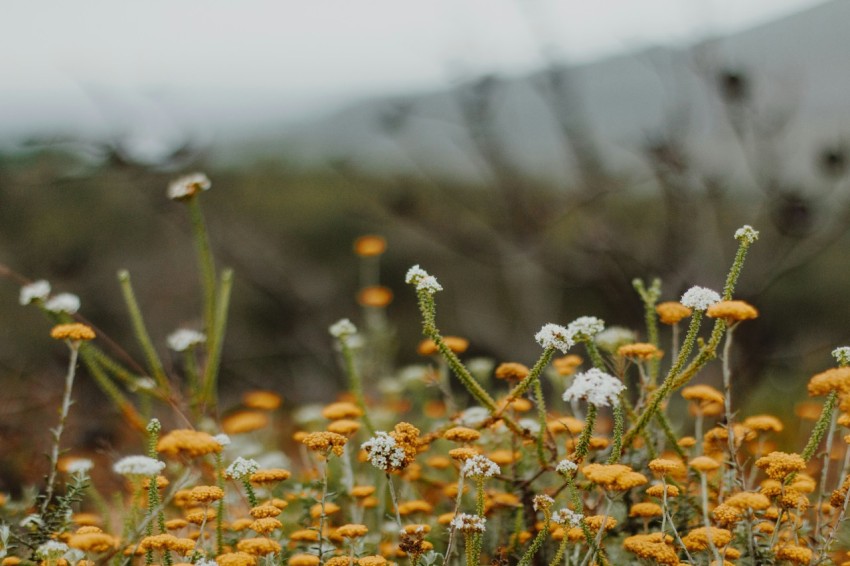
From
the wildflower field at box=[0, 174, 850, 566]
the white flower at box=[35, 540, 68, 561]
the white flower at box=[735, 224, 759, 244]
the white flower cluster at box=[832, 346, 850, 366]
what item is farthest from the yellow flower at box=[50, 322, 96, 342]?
the white flower cluster at box=[832, 346, 850, 366]

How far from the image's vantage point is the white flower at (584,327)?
2.19m

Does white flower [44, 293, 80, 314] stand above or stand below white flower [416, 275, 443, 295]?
above

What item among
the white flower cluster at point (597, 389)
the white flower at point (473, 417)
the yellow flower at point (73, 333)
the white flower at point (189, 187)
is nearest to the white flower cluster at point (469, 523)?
the white flower cluster at point (597, 389)

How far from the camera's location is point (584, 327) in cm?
220

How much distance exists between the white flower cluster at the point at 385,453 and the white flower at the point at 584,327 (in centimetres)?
60

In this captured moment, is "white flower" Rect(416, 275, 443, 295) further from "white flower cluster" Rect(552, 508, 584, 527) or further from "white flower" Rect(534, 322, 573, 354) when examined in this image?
"white flower cluster" Rect(552, 508, 584, 527)

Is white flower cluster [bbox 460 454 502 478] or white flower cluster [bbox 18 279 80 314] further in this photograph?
white flower cluster [bbox 18 279 80 314]

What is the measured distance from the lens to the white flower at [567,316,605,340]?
2.19 m

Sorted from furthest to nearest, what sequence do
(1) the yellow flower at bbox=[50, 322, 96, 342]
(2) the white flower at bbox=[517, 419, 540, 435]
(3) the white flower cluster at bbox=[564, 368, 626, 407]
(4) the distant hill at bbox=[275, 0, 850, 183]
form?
1. (4) the distant hill at bbox=[275, 0, 850, 183]
2. (2) the white flower at bbox=[517, 419, 540, 435]
3. (1) the yellow flower at bbox=[50, 322, 96, 342]
4. (3) the white flower cluster at bbox=[564, 368, 626, 407]

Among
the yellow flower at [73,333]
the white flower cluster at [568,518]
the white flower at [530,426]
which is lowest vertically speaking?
the white flower cluster at [568,518]

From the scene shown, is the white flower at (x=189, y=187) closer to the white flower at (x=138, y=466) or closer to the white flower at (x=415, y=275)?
the white flower at (x=415, y=275)

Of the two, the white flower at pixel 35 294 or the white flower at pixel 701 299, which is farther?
the white flower at pixel 35 294

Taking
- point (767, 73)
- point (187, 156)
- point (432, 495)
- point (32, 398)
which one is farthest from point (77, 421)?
point (767, 73)

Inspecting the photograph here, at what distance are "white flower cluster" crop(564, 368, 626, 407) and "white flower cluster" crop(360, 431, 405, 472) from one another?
51cm
